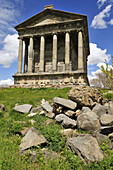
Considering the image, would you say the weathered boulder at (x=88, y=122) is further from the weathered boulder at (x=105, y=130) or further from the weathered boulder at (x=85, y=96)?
the weathered boulder at (x=85, y=96)

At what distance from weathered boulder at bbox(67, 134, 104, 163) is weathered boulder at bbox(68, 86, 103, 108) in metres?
2.66

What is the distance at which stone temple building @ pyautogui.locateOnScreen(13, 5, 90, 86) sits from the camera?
20.9 metres

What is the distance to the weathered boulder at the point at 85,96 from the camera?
7615 millimetres

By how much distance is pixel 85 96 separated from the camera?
773cm

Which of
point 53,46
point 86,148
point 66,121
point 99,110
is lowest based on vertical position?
point 86,148

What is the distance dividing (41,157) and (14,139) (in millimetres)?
1566

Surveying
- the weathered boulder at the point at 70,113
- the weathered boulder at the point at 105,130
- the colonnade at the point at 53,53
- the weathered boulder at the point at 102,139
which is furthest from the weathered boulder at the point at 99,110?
the colonnade at the point at 53,53

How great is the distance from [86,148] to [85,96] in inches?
139

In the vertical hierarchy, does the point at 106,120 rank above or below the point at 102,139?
above

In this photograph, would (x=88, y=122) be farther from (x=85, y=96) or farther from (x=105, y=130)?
(x=85, y=96)

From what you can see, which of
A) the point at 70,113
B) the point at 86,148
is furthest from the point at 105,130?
the point at 70,113

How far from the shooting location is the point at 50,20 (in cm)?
2395

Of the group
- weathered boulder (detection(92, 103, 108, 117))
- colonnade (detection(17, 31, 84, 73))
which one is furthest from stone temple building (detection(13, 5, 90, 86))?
weathered boulder (detection(92, 103, 108, 117))

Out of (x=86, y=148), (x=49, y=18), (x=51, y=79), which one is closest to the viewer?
(x=86, y=148)
